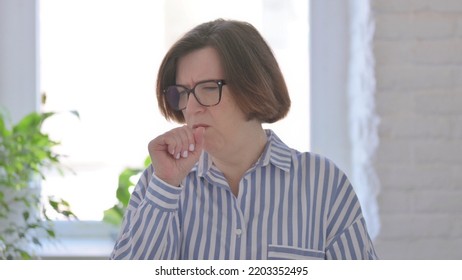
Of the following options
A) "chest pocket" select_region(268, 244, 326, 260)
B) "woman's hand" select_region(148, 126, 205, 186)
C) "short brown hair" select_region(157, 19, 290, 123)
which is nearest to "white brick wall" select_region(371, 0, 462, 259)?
"short brown hair" select_region(157, 19, 290, 123)

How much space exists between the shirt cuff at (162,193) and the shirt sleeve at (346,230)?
0.32m

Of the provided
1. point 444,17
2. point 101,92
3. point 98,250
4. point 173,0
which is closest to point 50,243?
point 98,250

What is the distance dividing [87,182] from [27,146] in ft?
1.49

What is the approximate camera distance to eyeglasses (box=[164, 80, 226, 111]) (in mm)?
1481

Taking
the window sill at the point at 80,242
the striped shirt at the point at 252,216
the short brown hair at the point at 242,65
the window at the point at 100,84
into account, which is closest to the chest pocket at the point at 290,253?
the striped shirt at the point at 252,216

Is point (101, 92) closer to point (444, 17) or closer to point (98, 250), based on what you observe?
point (98, 250)

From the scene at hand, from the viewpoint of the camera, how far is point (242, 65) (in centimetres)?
151

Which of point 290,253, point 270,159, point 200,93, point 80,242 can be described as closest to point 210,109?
point 200,93

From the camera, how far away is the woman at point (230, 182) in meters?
1.44

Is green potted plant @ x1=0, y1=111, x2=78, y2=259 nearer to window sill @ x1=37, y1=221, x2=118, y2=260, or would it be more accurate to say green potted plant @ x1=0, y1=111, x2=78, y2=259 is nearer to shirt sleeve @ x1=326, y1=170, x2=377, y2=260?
window sill @ x1=37, y1=221, x2=118, y2=260

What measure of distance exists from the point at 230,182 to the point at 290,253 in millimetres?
199

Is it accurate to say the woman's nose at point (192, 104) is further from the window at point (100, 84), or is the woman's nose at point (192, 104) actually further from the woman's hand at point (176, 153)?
the window at point (100, 84)

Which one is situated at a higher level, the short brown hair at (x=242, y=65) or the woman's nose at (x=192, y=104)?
the short brown hair at (x=242, y=65)

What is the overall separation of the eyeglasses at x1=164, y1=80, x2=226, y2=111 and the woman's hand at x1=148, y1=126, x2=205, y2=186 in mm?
67
